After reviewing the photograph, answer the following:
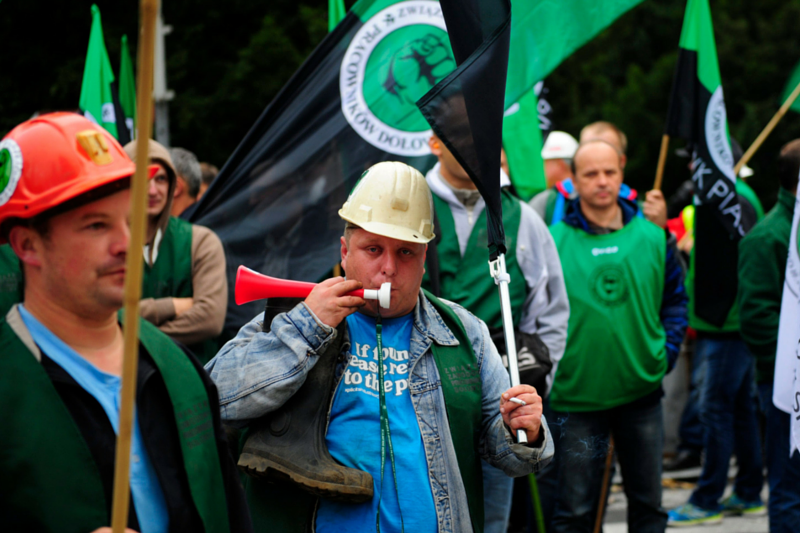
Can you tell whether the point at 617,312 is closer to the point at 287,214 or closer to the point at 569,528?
the point at 569,528

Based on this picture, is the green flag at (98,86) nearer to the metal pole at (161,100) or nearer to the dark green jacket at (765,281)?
the metal pole at (161,100)

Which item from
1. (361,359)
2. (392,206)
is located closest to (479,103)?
(392,206)

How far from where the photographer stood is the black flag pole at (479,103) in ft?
8.40

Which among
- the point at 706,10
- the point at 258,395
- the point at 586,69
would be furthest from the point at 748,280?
the point at 586,69

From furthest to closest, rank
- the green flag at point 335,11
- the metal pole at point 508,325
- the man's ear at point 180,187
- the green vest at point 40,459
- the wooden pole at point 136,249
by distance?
the green flag at point 335,11
the man's ear at point 180,187
the metal pole at point 508,325
the green vest at point 40,459
the wooden pole at point 136,249

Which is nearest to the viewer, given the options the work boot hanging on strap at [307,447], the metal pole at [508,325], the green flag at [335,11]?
the work boot hanging on strap at [307,447]

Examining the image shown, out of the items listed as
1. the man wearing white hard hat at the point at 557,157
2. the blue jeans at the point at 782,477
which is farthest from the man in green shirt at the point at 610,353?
the man wearing white hard hat at the point at 557,157

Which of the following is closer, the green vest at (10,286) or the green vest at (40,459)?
the green vest at (40,459)

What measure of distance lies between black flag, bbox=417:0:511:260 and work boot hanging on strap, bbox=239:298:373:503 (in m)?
0.60

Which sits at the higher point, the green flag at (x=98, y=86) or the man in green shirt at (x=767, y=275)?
the green flag at (x=98, y=86)

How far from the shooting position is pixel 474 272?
403cm

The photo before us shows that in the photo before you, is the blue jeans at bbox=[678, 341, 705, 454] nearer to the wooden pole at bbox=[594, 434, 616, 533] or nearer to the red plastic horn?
the wooden pole at bbox=[594, 434, 616, 533]

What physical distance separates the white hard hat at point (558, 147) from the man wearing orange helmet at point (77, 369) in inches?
236

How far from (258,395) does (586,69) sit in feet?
68.7
